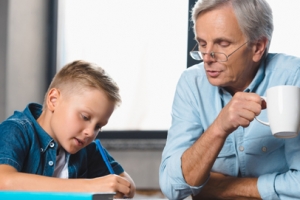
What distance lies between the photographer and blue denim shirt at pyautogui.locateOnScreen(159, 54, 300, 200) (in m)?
1.33

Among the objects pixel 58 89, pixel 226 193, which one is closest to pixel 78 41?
pixel 58 89

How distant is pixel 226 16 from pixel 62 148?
2.25 ft

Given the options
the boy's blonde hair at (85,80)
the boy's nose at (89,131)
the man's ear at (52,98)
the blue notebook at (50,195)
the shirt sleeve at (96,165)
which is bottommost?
the shirt sleeve at (96,165)

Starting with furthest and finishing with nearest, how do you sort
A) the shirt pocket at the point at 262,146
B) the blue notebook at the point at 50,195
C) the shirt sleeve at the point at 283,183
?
the shirt pocket at the point at 262,146, the shirt sleeve at the point at 283,183, the blue notebook at the point at 50,195

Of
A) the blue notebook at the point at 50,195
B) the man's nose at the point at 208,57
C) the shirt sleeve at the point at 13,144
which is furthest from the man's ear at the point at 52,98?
the blue notebook at the point at 50,195

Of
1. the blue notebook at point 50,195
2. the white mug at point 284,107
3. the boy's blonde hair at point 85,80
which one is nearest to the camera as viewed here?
the blue notebook at point 50,195

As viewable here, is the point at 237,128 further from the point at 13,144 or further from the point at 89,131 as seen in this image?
the point at 13,144

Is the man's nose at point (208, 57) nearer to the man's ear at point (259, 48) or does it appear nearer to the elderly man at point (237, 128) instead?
the elderly man at point (237, 128)

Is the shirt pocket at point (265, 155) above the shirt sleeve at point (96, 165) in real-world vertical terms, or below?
above

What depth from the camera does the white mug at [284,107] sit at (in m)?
1.07

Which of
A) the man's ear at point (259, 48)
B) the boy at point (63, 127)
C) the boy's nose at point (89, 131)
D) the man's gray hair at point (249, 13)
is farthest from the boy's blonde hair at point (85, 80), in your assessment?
the man's ear at point (259, 48)

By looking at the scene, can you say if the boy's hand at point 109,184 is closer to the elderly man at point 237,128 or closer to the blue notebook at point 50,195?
the elderly man at point 237,128

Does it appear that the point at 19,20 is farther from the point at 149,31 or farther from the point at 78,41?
the point at 149,31

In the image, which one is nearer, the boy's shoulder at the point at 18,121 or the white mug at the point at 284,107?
the white mug at the point at 284,107
